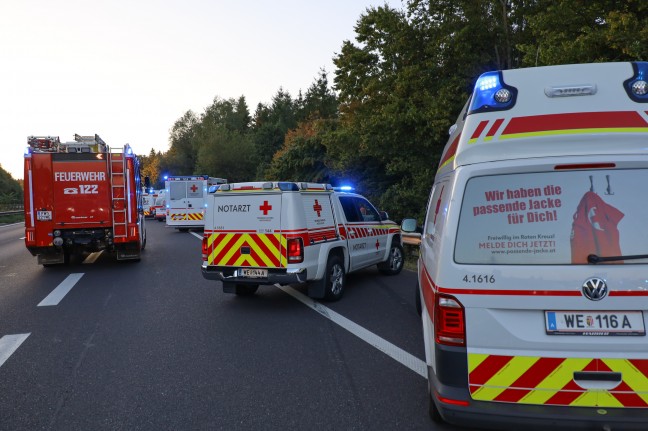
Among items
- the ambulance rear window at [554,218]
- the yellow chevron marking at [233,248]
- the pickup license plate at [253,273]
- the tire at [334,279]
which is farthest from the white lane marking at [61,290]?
the ambulance rear window at [554,218]

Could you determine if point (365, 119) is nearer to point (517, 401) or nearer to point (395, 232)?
point (395, 232)

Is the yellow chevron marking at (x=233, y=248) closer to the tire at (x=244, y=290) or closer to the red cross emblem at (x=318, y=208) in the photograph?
the tire at (x=244, y=290)

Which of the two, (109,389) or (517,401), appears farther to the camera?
(109,389)

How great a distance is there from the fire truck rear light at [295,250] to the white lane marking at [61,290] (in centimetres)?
412

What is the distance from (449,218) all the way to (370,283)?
22.4 feet

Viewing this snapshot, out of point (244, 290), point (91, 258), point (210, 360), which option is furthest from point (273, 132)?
point (210, 360)

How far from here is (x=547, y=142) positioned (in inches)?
127

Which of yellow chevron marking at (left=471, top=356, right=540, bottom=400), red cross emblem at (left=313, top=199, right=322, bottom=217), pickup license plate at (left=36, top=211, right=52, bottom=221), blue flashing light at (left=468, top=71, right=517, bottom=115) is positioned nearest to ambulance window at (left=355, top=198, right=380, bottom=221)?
red cross emblem at (left=313, top=199, right=322, bottom=217)

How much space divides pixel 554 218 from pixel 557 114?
73 centimetres

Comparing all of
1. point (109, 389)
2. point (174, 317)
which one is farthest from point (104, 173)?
point (109, 389)

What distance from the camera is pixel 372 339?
610cm

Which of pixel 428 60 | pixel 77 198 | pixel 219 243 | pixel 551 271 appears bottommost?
pixel 219 243

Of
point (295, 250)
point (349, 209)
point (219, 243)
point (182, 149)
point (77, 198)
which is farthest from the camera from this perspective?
point (182, 149)

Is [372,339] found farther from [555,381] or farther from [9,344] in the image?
[9,344]
